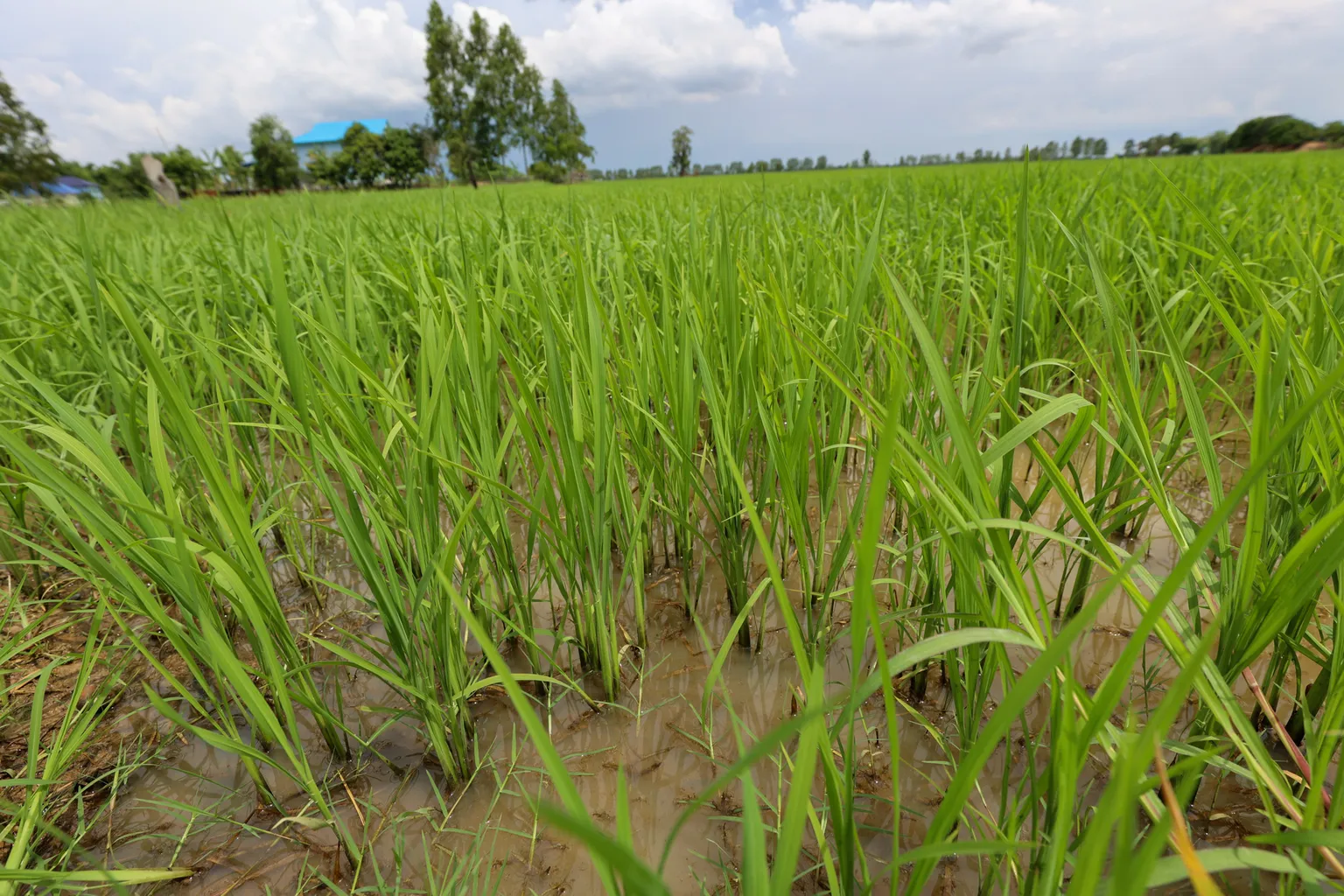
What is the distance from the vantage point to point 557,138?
Result: 1150 inches

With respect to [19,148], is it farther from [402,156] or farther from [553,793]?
[553,793]

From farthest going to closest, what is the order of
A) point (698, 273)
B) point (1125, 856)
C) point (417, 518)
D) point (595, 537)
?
1. point (698, 273)
2. point (595, 537)
3. point (417, 518)
4. point (1125, 856)

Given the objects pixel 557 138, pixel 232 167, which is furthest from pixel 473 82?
pixel 232 167

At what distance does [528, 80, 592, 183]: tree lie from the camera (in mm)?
26062

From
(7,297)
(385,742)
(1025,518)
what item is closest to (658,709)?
(385,742)

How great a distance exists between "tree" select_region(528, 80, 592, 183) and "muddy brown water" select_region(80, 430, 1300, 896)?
24.9 meters

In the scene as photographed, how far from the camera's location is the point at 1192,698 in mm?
775

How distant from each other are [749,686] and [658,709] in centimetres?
14

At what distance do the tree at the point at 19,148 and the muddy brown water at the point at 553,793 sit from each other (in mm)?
33493

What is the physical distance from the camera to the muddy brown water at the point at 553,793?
0.68 m

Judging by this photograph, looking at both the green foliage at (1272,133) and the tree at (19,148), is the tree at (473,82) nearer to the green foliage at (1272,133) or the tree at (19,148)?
the tree at (19,148)

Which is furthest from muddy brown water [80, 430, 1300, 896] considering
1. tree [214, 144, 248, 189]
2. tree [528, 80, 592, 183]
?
tree [528, 80, 592, 183]

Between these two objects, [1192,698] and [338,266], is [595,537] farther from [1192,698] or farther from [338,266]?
[338,266]

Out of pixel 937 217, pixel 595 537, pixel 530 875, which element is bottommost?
pixel 530 875
